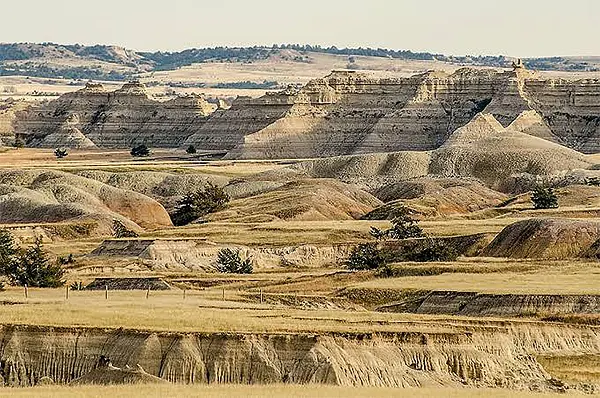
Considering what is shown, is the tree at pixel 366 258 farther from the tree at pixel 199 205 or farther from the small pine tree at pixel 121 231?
the tree at pixel 199 205

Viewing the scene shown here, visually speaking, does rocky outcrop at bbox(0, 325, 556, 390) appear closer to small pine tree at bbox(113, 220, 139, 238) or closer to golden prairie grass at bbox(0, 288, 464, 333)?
golden prairie grass at bbox(0, 288, 464, 333)

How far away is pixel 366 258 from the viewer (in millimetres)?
82250

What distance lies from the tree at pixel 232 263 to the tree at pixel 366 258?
511cm

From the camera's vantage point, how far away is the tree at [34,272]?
70.1 m

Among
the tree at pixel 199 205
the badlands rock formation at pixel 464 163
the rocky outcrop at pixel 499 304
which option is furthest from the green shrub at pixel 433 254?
the badlands rock formation at pixel 464 163

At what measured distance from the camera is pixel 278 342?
4581 centimetres

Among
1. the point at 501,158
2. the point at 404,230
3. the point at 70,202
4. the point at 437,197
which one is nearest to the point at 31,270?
the point at 404,230

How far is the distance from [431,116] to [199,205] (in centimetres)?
7315

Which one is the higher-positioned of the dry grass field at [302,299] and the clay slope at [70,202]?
the dry grass field at [302,299]

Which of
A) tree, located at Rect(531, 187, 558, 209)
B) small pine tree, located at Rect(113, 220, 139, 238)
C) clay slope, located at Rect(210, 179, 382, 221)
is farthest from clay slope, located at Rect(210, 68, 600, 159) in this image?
small pine tree, located at Rect(113, 220, 139, 238)

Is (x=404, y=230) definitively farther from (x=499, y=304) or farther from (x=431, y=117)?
(x=431, y=117)

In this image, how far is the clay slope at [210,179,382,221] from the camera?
116188mm

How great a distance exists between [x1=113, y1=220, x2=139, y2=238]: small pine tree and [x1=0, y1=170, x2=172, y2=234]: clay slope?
1.65 feet

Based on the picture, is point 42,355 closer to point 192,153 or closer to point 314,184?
point 314,184
